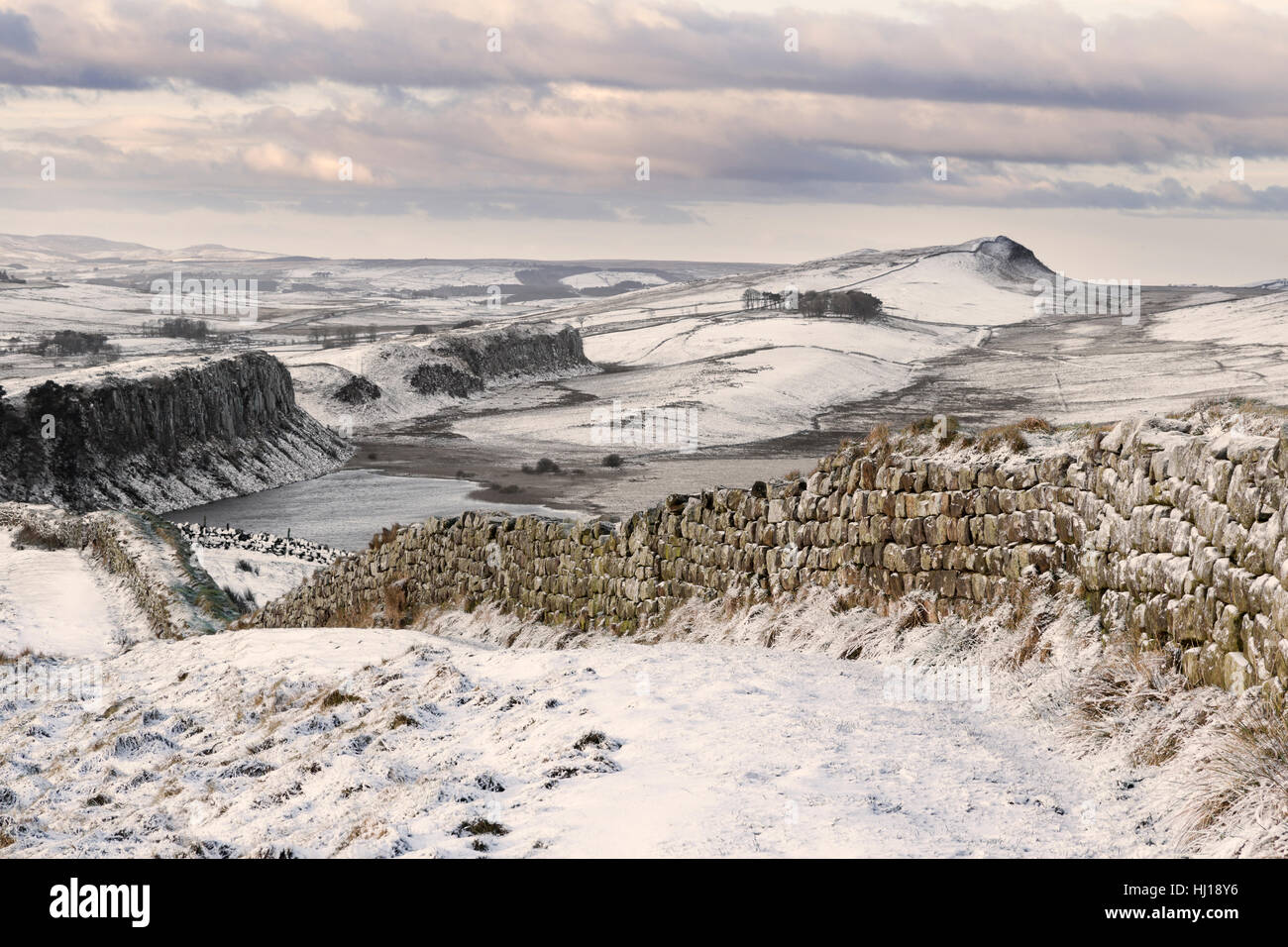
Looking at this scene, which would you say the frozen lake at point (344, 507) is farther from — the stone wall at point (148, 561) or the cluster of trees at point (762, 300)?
the cluster of trees at point (762, 300)

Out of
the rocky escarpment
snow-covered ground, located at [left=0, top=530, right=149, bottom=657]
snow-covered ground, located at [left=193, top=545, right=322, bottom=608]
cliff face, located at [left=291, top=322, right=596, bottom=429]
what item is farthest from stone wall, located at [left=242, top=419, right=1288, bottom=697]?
cliff face, located at [left=291, top=322, right=596, bottom=429]

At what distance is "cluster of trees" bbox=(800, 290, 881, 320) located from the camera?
14550 cm

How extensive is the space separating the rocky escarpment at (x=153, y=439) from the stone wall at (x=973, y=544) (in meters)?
56.2

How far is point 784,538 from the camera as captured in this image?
13430 mm

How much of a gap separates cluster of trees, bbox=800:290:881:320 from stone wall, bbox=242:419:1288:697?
12838 cm

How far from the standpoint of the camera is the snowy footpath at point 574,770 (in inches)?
254

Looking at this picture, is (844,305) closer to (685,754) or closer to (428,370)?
(428,370)

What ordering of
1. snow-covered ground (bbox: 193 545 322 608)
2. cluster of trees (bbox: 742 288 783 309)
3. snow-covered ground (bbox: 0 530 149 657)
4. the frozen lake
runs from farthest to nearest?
cluster of trees (bbox: 742 288 783 309) < the frozen lake < snow-covered ground (bbox: 193 545 322 608) < snow-covered ground (bbox: 0 530 149 657)

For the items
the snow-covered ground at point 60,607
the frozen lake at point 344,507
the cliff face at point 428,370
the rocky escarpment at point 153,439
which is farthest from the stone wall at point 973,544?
the cliff face at point 428,370

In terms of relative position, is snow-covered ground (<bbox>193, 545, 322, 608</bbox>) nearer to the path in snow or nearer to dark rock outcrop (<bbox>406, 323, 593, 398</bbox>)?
the path in snow

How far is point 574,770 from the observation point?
25.0 feet
